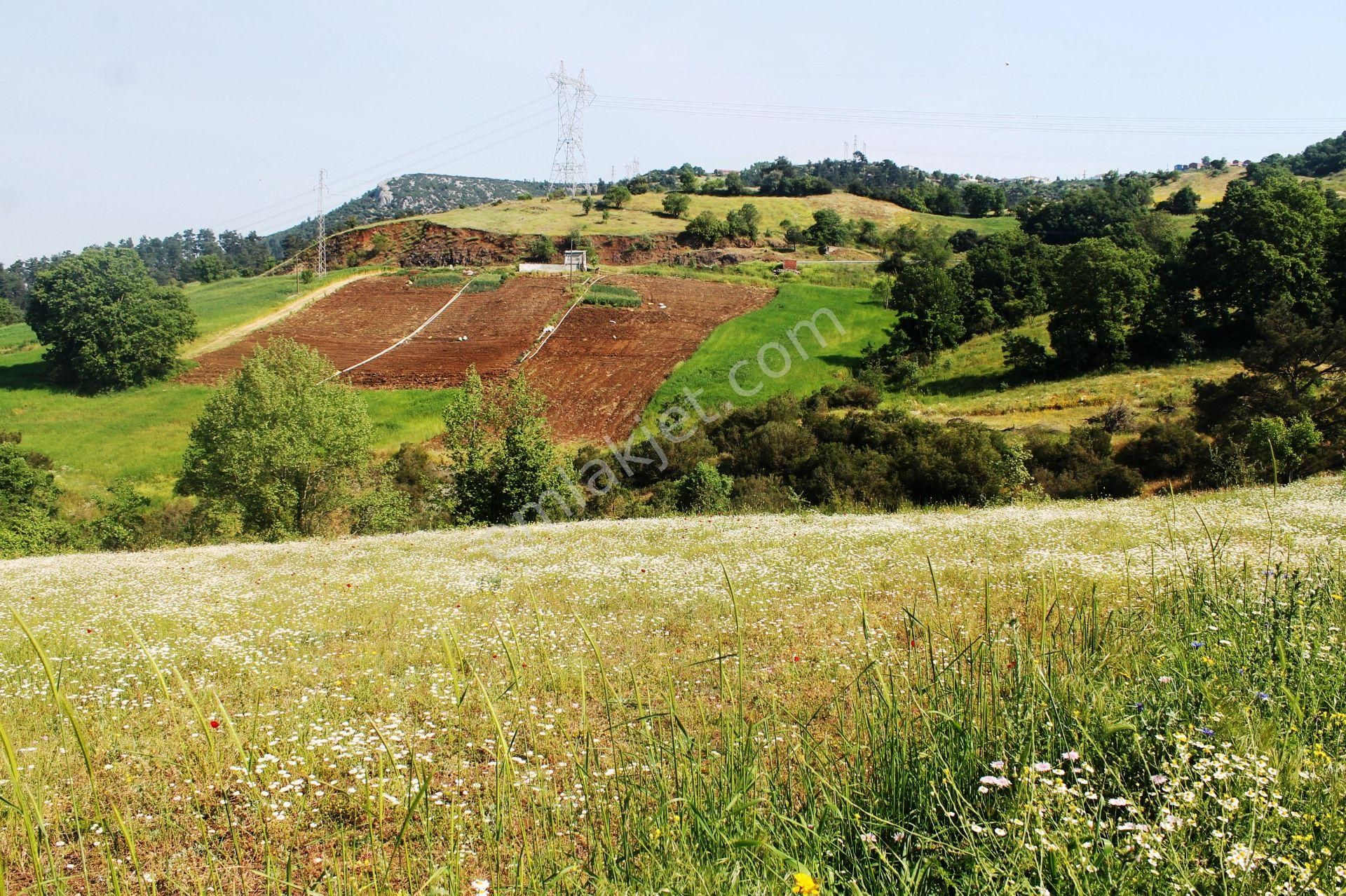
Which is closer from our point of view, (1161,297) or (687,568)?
(687,568)

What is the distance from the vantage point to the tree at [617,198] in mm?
129375

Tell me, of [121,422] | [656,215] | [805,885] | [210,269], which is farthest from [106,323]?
[805,885]

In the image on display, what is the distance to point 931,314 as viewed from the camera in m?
65.8

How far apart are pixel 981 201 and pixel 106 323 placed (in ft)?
439

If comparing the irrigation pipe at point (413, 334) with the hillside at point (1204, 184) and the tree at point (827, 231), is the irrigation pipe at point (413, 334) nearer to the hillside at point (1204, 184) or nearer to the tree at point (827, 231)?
the tree at point (827, 231)

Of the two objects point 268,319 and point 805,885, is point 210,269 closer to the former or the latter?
point 268,319

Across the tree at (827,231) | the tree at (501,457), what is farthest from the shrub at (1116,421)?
the tree at (827,231)

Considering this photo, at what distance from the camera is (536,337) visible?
7331 cm

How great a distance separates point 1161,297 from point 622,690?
2446 inches

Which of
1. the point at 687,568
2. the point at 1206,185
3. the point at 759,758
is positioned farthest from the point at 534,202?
the point at 759,758

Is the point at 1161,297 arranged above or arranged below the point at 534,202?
below

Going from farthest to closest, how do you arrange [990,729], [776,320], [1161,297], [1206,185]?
[1206,185] < [776,320] < [1161,297] < [990,729]

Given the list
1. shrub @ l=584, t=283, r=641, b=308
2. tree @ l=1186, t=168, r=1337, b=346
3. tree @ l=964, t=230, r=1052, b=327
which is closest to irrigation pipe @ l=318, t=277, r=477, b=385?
shrub @ l=584, t=283, r=641, b=308

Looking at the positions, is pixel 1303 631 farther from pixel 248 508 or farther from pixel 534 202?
pixel 534 202
